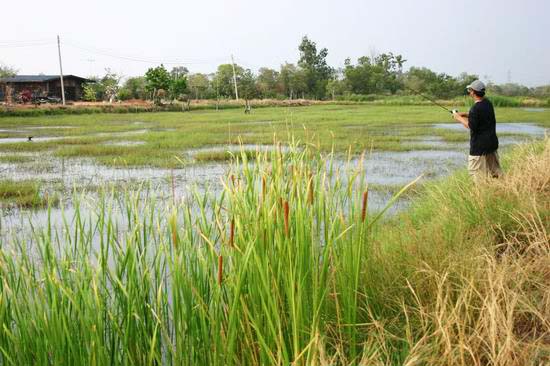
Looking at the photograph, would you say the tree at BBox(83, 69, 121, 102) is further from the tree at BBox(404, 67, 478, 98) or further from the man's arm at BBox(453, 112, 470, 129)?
the man's arm at BBox(453, 112, 470, 129)

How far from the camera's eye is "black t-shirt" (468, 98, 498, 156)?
6504mm

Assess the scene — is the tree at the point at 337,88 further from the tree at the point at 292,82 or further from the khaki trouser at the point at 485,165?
the khaki trouser at the point at 485,165

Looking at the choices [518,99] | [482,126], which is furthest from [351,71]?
[482,126]

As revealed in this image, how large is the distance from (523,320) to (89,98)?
158ft

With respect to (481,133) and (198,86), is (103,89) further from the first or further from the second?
(481,133)

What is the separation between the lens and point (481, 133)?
6586 mm

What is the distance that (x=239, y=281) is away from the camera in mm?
2404

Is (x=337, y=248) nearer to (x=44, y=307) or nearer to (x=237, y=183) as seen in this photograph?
(x=237, y=183)

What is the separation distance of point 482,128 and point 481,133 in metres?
0.07

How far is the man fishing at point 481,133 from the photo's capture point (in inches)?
257

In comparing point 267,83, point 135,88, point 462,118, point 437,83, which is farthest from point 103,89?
point 462,118

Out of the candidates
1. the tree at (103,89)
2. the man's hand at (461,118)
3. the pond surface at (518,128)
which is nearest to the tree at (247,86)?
the tree at (103,89)

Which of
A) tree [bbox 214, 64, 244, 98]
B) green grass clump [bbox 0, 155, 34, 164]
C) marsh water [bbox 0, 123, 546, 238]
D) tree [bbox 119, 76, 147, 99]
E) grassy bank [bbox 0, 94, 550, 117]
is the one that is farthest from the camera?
tree [bbox 214, 64, 244, 98]

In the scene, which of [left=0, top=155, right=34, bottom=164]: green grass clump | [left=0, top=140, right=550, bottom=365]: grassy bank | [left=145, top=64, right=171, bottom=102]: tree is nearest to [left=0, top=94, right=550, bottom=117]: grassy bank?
[left=145, top=64, right=171, bottom=102]: tree
